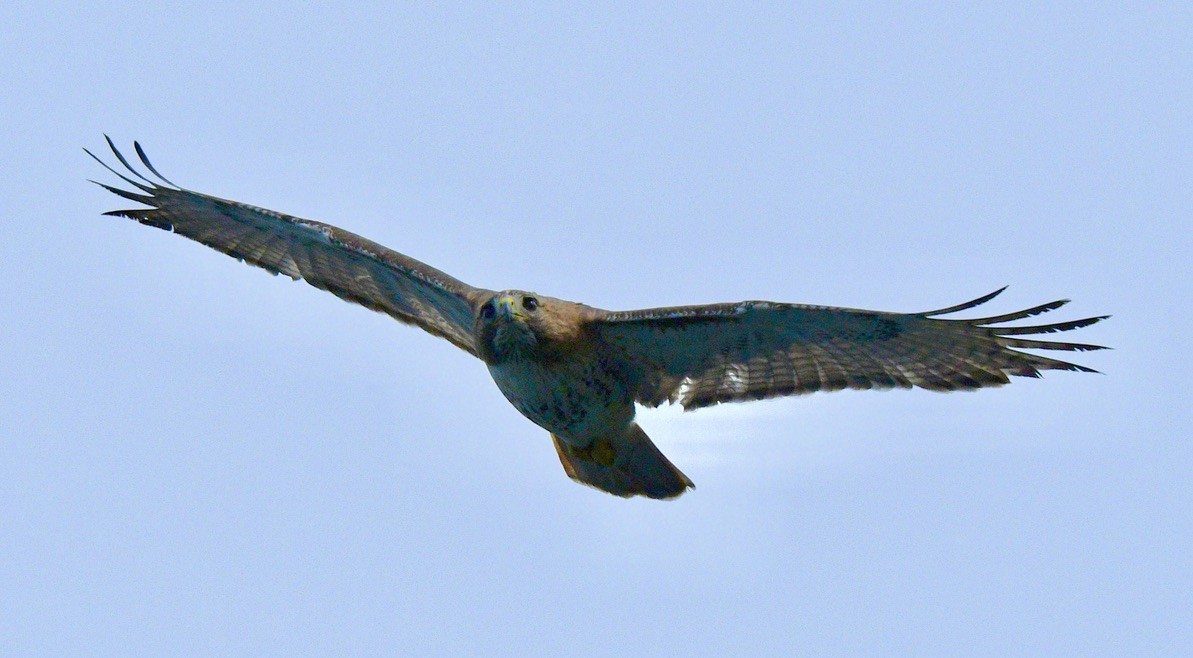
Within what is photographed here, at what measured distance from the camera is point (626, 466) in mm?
11953

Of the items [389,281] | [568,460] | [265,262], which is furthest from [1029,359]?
[265,262]

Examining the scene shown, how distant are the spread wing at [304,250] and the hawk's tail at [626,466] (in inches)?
49.7

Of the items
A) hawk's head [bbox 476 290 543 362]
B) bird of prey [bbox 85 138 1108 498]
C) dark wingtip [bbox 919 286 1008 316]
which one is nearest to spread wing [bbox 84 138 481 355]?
bird of prey [bbox 85 138 1108 498]

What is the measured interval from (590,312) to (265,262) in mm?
3094

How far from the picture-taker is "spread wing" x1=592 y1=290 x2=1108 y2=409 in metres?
10.6

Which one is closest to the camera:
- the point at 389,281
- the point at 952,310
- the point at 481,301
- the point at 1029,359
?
the point at 952,310

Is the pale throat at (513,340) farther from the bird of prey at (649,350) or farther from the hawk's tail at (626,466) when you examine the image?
the hawk's tail at (626,466)

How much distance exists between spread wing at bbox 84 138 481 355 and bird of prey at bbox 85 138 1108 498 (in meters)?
0.02

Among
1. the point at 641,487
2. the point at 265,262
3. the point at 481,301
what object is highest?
the point at 265,262

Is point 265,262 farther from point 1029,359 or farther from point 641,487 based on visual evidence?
point 1029,359

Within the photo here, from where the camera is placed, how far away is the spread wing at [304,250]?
12.3 m

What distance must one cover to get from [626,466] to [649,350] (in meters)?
1.10

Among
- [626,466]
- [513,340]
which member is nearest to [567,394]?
[513,340]

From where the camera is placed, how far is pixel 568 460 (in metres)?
12.1
